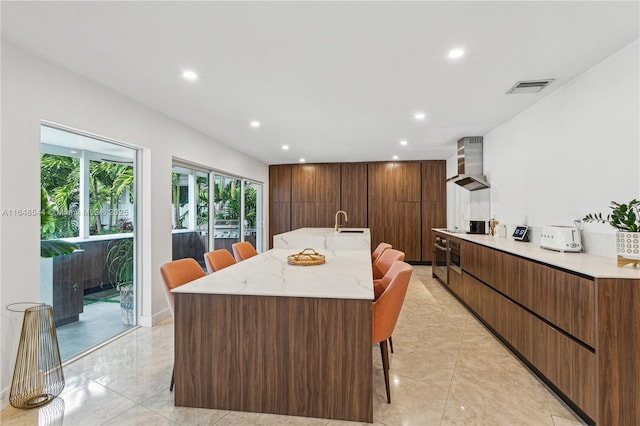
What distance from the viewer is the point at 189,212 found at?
14.9ft

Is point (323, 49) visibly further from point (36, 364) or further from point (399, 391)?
point (36, 364)

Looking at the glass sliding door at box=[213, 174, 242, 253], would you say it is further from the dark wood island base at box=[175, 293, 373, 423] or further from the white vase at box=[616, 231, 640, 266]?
the white vase at box=[616, 231, 640, 266]

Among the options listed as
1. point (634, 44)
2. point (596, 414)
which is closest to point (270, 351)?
point (596, 414)

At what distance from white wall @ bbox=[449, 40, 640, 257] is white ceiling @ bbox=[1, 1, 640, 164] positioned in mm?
171

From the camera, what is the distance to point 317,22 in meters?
1.94

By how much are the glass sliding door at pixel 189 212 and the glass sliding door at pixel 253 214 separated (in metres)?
1.71

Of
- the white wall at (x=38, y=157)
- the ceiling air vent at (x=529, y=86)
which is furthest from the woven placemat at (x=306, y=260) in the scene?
the ceiling air vent at (x=529, y=86)

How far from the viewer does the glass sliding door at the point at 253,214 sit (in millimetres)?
6742

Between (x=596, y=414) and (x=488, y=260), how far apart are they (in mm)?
1683

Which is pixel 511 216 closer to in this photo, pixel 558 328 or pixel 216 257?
pixel 558 328

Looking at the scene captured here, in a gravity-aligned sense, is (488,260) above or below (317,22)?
below

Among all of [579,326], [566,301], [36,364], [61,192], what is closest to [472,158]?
[566,301]

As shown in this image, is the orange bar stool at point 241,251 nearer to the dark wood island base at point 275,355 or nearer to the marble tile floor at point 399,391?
the marble tile floor at point 399,391

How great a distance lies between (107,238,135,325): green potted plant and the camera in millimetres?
3250
